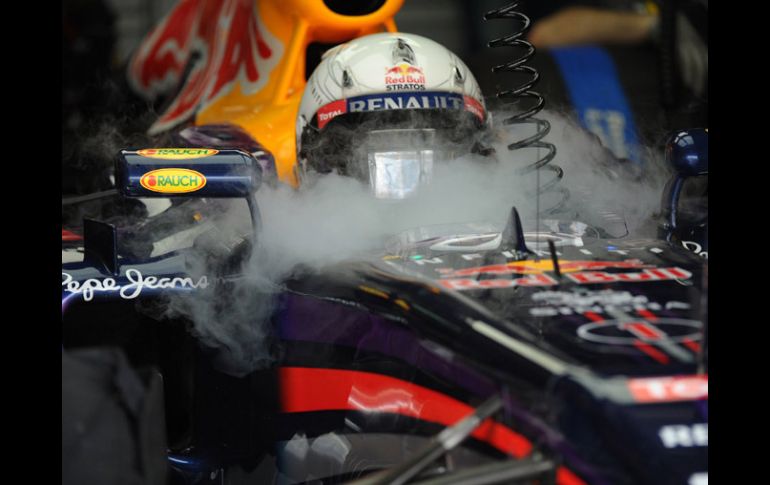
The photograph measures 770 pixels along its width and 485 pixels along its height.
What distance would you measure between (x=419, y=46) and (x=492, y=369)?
156cm

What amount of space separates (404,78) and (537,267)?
97 centimetres

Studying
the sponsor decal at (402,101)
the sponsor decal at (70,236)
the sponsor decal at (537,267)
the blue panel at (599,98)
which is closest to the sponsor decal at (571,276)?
the sponsor decal at (537,267)

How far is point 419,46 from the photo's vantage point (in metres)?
3.09

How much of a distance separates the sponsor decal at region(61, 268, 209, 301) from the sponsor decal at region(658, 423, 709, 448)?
1.24m

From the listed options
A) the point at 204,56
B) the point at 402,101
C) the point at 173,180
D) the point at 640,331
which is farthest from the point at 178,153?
the point at 204,56

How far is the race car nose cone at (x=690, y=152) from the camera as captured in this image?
8.49ft

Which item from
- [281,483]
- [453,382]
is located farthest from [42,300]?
[453,382]

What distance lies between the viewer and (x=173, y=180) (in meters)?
2.30

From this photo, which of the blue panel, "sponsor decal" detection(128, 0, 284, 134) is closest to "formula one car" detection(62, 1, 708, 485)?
"sponsor decal" detection(128, 0, 284, 134)

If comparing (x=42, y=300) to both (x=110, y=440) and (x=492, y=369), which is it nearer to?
(x=110, y=440)

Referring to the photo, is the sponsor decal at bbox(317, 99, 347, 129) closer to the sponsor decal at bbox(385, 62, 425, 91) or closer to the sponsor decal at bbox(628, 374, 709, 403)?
the sponsor decal at bbox(385, 62, 425, 91)

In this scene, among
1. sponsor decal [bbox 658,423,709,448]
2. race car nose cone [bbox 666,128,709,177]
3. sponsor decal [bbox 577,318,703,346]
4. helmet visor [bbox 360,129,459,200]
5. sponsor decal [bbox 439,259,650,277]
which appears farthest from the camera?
helmet visor [bbox 360,129,459,200]

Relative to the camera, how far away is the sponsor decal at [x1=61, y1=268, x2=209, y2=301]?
2.46 m

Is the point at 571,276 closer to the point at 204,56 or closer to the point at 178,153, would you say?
the point at 178,153
